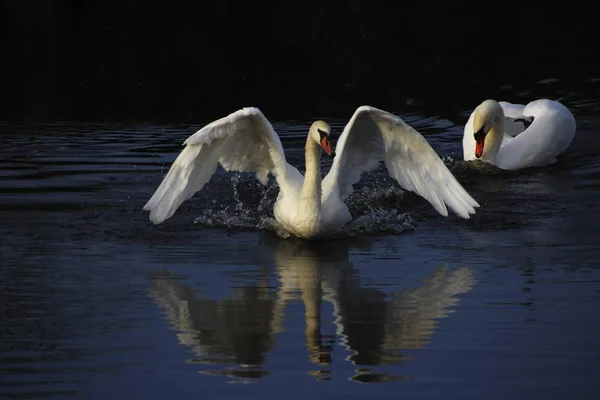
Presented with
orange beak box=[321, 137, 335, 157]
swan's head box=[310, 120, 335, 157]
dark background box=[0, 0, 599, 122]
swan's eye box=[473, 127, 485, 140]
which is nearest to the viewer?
orange beak box=[321, 137, 335, 157]

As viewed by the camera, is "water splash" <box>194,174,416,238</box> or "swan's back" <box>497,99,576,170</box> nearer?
"water splash" <box>194,174,416,238</box>

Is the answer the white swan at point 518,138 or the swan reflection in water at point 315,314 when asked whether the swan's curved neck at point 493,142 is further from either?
the swan reflection in water at point 315,314

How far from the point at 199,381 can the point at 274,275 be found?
265cm

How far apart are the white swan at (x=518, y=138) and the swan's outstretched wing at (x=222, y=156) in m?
2.99

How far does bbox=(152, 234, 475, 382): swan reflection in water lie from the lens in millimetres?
7969

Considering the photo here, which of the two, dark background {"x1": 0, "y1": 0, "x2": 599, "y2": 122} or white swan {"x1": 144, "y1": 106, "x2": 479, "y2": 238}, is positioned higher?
dark background {"x1": 0, "y1": 0, "x2": 599, "y2": 122}

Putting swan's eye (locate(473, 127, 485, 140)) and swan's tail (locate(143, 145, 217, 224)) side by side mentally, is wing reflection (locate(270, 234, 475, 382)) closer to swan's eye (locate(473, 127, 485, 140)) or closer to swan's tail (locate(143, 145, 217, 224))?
swan's tail (locate(143, 145, 217, 224))

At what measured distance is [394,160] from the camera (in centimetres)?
1183

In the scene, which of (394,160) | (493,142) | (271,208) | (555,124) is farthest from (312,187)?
(555,124)

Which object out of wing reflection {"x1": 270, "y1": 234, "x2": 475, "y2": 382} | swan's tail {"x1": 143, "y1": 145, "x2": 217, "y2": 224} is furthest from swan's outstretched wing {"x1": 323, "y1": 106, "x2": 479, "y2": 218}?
swan's tail {"x1": 143, "y1": 145, "x2": 217, "y2": 224}

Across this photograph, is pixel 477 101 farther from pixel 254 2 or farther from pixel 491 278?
pixel 254 2

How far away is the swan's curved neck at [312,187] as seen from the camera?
11.0 m

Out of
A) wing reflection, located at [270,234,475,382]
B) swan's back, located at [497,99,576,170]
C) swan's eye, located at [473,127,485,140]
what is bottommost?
wing reflection, located at [270,234,475,382]

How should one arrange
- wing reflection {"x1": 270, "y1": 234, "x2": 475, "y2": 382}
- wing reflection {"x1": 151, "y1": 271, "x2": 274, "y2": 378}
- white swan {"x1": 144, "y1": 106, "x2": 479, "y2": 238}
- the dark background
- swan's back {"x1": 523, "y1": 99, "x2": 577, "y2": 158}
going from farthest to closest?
the dark background < swan's back {"x1": 523, "y1": 99, "x2": 577, "y2": 158} < white swan {"x1": 144, "y1": 106, "x2": 479, "y2": 238} < wing reflection {"x1": 270, "y1": 234, "x2": 475, "y2": 382} < wing reflection {"x1": 151, "y1": 271, "x2": 274, "y2": 378}
